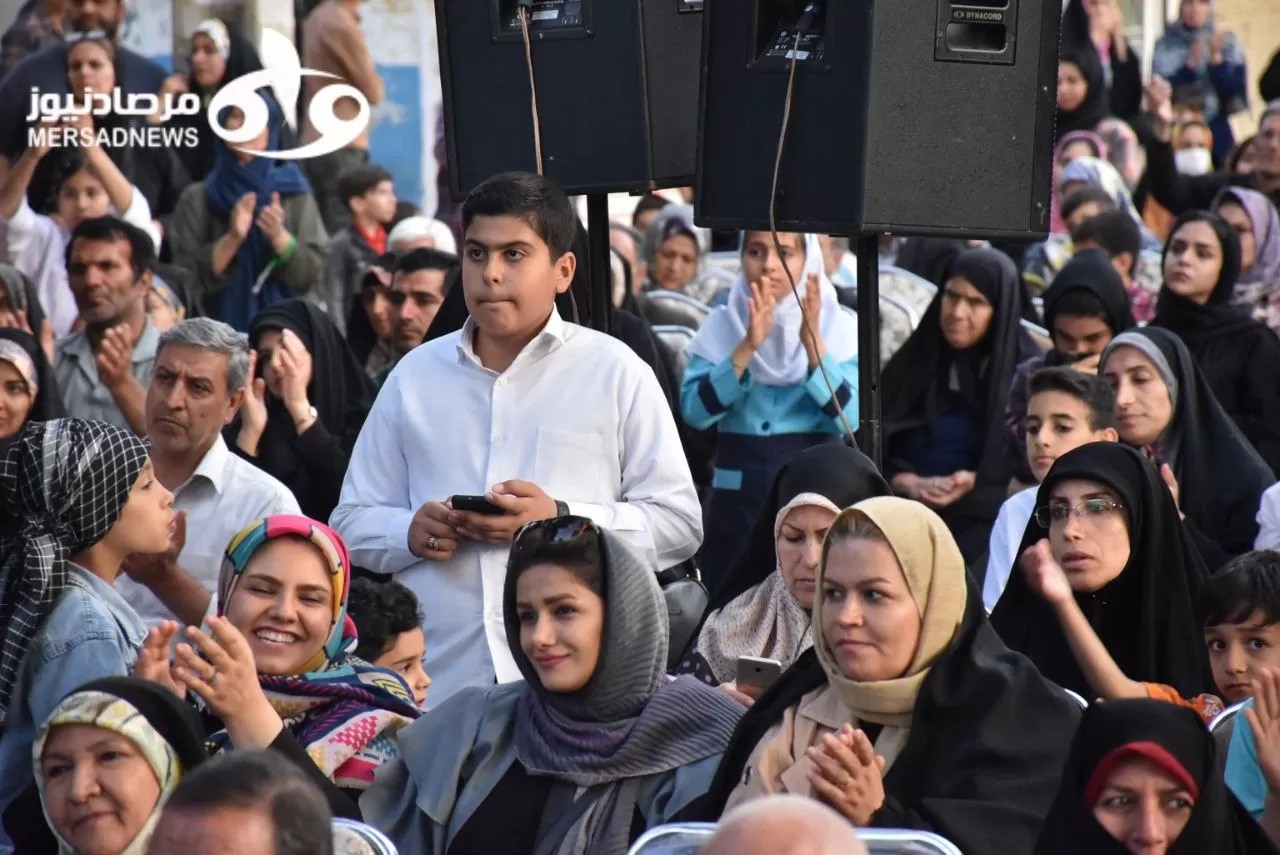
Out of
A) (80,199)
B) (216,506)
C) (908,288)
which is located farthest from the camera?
(908,288)

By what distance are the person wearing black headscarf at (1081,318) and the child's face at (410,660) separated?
3171mm

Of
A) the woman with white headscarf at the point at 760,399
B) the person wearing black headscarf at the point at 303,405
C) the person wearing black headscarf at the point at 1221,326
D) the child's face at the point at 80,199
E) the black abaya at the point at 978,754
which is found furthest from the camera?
the child's face at the point at 80,199

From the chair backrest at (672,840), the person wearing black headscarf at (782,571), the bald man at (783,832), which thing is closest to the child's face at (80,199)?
the person wearing black headscarf at (782,571)

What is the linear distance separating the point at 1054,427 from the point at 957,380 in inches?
67.0

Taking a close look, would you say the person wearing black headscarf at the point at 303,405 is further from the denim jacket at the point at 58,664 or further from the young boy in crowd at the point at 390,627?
the denim jacket at the point at 58,664

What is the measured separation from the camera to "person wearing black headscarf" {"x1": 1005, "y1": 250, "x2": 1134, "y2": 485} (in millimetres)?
7758

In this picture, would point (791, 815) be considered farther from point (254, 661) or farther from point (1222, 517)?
point (1222, 517)

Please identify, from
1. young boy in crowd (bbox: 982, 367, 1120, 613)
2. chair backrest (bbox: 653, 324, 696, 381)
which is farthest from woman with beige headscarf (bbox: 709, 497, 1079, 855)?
chair backrest (bbox: 653, 324, 696, 381)

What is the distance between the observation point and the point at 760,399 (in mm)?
7555

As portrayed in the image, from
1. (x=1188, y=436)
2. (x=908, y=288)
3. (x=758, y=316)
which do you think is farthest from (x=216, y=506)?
(x=908, y=288)

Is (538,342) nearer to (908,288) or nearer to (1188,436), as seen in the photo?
(1188,436)

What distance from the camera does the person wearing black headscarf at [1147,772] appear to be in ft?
11.6

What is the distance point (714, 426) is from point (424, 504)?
348 centimetres

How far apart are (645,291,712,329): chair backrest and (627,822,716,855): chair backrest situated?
6480mm
